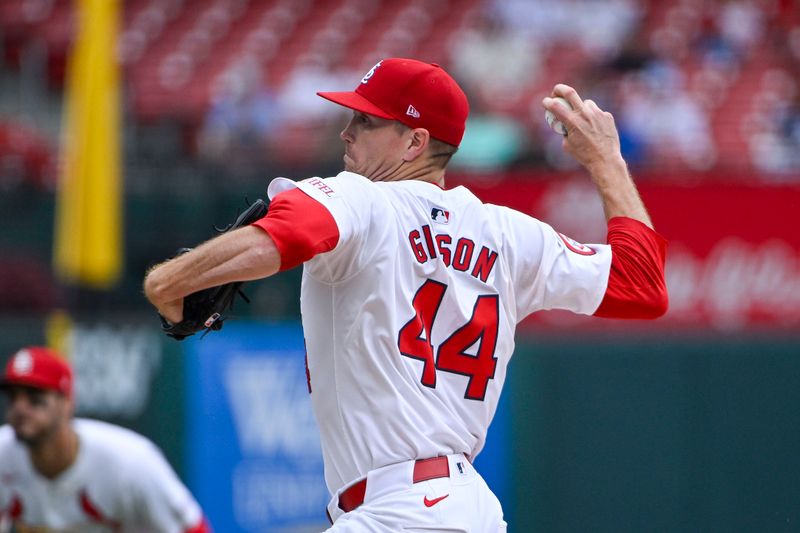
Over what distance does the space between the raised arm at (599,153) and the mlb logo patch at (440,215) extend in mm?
582

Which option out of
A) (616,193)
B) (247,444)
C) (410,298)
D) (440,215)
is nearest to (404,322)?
(410,298)

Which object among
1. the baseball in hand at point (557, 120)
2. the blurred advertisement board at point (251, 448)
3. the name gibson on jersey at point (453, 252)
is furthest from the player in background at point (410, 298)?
the blurred advertisement board at point (251, 448)

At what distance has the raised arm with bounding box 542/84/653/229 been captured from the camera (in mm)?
3826

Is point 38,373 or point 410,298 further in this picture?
point 38,373

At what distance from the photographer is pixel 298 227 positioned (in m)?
2.98

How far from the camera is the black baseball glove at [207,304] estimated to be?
3084 millimetres

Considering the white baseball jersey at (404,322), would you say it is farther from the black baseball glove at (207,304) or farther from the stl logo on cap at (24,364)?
the stl logo on cap at (24,364)

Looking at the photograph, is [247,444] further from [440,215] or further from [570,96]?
[440,215]

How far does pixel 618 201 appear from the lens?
3.83 metres

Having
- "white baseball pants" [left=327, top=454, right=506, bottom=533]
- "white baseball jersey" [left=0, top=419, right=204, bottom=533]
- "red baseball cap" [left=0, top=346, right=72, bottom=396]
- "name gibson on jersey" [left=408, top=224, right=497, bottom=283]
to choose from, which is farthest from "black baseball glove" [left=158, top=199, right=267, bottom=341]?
"red baseball cap" [left=0, top=346, right=72, bottom=396]

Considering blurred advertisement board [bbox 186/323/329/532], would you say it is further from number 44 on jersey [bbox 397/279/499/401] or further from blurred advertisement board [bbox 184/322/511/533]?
number 44 on jersey [bbox 397/279/499/401]

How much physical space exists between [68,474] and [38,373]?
0.43 m

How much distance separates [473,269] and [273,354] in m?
5.01

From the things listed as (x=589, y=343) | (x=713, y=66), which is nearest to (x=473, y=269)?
(x=589, y=343)
